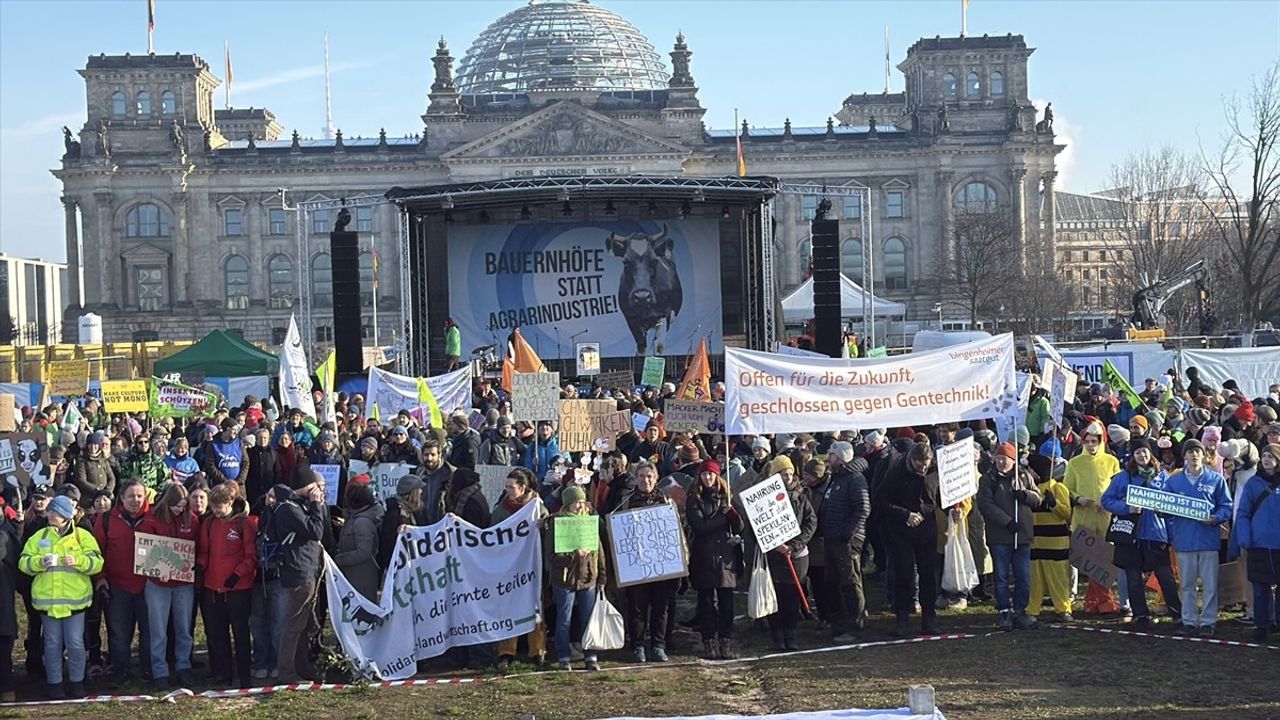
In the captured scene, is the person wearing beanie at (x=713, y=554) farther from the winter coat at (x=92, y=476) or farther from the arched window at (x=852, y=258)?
the arched window at (x=852, y=258)

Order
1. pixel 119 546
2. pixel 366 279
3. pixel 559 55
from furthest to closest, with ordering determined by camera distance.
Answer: pixel 559 55 → pixel 366 279 → pixel 119 546

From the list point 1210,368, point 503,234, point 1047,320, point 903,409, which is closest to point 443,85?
point 1047,320

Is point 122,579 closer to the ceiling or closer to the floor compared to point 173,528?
closer to the floor

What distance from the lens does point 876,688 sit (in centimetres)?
1090

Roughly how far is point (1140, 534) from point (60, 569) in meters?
8.66

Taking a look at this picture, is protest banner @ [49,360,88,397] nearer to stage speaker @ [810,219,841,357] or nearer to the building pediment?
stage speaker @ [810,219,841,357]

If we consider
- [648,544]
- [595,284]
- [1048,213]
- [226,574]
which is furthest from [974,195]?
[226,574]

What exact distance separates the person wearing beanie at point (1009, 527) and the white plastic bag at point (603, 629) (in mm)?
3261

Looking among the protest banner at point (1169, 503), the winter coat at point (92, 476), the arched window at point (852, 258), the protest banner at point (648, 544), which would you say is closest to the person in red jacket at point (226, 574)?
the protest banner at point (648, 544)

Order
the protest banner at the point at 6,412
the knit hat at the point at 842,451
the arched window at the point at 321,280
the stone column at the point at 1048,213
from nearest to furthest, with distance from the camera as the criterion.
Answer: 1. the knit hat at the point at 842,451
2. the protest banner at the point at 6,412
3. the stone column at the point at 1048,213
4. the arched window at the point at 321,280

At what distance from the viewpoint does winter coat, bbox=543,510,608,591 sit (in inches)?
472

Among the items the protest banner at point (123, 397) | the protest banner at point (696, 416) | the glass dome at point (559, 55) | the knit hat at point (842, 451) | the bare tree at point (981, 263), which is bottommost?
the knit hat at point (842, 451)

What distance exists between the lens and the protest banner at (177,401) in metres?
22.3

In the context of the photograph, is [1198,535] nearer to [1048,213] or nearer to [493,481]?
[493,481]
